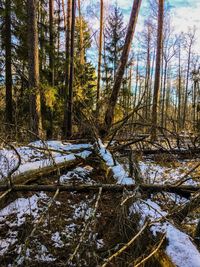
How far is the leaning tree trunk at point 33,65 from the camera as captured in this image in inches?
308

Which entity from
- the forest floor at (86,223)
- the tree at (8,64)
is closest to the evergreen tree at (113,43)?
the tree at (8,64)

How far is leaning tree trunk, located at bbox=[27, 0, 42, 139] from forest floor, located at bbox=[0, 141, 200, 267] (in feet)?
7.11

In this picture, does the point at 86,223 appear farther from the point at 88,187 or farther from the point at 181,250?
the point at 181,250

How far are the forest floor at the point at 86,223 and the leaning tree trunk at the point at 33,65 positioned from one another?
2.17 m

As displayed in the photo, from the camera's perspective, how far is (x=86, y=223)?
2.63m

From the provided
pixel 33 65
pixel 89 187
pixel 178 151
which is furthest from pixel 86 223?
pixel 33 65

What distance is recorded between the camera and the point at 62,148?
245 inches

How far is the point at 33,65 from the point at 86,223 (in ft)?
20.5

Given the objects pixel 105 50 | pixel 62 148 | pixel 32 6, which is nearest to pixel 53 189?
pixel 62 148

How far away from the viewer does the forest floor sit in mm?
2688

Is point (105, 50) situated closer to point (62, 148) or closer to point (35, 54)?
point (35, 54)

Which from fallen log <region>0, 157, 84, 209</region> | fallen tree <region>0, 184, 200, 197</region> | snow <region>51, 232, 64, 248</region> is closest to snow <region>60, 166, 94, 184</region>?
fallen log <region>0, 157, 84, 209</region>

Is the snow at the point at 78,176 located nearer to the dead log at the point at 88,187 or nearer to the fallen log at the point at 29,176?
the fallen log at the point at 29,176

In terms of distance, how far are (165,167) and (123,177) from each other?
177 inches
